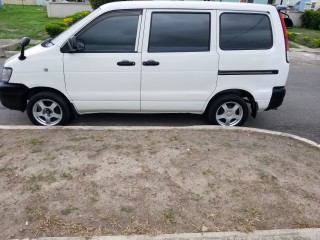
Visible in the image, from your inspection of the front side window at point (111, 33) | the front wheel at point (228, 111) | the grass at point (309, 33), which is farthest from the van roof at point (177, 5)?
the grass at point (309, 33)

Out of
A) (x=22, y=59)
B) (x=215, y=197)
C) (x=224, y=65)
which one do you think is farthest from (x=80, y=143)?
(x=224, y=65)

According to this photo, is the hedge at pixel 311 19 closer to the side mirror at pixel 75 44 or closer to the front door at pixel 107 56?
the front door at pixel 107 56

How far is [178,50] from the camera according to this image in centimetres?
462

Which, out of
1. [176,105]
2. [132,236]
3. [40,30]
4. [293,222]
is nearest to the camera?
[132,236]

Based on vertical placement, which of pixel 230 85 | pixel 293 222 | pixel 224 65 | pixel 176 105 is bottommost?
pixel 293 222

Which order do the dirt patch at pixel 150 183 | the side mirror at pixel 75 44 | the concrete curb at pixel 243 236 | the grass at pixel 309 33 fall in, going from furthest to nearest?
1. the grass at pixel 309 33
2. the side mirror at pixel 75 44
3. the dirt patch at pixel 150 183
4. the concrete curb at pixel 243 236

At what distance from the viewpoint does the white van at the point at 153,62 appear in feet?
14.9

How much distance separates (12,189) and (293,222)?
2.71 meters

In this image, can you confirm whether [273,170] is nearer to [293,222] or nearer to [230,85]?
[293,222]

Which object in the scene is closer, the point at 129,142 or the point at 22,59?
the point at 129,142

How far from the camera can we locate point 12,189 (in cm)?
322

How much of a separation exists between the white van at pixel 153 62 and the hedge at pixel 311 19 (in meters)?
20.6

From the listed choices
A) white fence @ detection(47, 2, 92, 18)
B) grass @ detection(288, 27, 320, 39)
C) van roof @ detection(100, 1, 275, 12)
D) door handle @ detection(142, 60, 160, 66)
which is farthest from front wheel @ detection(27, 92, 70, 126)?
white fence @ detection(47, 2, 92, 18)

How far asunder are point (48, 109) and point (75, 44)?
43.7 inches
